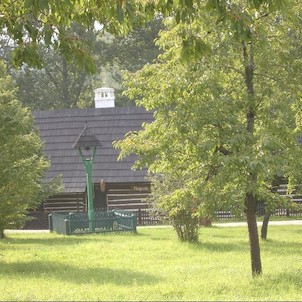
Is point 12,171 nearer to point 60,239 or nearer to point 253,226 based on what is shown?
point 60,239

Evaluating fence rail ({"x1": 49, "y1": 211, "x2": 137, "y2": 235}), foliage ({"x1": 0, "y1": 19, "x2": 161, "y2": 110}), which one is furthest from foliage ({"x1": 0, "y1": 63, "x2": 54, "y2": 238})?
foliage ({"x1": 0, "y1": 19, "x2": 161, "y2": 110})

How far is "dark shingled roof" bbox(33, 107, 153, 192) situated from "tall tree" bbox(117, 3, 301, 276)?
742 inches

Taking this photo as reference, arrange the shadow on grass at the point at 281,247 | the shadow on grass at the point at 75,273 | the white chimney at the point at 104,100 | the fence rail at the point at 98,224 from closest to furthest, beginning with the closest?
the shadow on grass at the point at 75,273 < the shadow on grass at the point at 281,247 < the fence rail at the point at 98,224 < the white chimney at the point at 104,100

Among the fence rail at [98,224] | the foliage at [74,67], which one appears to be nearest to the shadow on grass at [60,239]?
the fence rail at [98,224]

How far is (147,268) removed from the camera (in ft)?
50.5

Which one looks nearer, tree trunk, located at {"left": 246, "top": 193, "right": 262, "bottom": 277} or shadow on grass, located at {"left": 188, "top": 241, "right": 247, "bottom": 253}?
tree trunk, located at {"left": 246, "top": 193, "right": 262, "bottom": 277}

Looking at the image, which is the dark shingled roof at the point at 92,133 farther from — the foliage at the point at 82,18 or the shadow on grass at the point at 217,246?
the foliage at the point at 82,18

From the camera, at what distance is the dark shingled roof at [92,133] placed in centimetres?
3250

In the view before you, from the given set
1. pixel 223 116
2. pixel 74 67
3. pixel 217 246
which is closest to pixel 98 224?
pixel 217 246

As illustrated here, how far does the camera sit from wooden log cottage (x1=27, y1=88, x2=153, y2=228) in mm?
32406

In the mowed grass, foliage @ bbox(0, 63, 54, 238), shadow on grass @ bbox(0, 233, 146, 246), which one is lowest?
the mowed grass

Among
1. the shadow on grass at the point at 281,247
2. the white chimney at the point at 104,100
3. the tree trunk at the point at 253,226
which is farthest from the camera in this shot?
the white chimney at the point at 104,100

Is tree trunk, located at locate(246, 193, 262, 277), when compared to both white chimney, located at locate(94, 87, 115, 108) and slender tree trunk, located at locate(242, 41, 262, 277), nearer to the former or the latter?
slender tree trunk, located at locate(242, 41, 262, 277)

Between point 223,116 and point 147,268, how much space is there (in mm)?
4675
